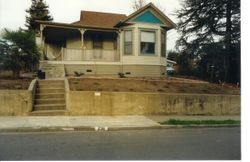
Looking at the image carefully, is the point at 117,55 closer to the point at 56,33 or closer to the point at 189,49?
the point at 56,33

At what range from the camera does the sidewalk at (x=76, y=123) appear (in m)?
12.1

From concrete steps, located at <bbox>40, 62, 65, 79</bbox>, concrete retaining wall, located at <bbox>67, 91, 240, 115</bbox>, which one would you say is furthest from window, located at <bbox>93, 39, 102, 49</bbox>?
concrete retaining wall, located at <bbox>67, 91, 240, 115</bbox>

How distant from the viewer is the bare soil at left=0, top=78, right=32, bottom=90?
1583 centimetres

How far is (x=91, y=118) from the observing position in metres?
14.6

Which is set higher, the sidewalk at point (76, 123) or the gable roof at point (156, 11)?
the gable roof at point (156, 11)

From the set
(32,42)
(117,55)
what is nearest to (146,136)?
(32,42)

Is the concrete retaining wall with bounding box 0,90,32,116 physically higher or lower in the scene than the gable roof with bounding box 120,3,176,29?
lower

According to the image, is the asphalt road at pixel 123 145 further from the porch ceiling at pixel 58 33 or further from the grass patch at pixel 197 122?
the porch ceiling at pixel 58 33

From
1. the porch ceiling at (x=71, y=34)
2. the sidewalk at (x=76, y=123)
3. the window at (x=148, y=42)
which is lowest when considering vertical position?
the sidewalk at (x=76, y=123)

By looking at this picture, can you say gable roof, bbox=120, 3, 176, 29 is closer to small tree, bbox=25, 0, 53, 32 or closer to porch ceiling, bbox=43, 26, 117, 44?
porch ceiling, bbox=43, 26, 117, 44

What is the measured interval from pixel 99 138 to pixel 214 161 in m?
4.17

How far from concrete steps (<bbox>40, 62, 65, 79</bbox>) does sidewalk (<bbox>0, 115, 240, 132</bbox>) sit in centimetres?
962

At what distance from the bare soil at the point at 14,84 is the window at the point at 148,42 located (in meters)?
10.0

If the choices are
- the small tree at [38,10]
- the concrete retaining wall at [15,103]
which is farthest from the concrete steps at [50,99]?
the small tree at [38,10]
